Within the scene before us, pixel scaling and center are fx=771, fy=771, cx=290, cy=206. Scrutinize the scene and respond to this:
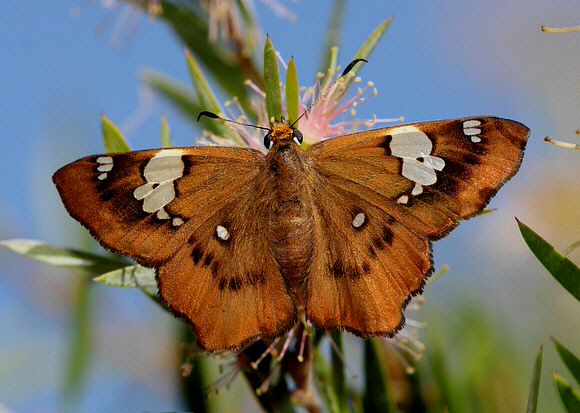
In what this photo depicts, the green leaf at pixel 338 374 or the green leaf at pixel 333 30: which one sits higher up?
the green leaf at pixel 333 30

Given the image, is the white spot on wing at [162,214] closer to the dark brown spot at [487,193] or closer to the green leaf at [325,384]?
the green leaf at [325,384]

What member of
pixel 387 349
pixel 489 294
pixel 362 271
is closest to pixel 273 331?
pixel 362 271

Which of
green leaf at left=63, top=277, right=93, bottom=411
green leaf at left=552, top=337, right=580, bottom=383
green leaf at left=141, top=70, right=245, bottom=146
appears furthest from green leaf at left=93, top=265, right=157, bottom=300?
green leaf at left=552, top=337, right=580, bottom=383

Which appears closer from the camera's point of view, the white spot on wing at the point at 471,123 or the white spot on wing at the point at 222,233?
the white spot on wing at the point at 471,123

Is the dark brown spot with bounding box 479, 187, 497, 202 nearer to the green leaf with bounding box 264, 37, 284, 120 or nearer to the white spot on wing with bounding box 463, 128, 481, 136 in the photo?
the white spot on wing with bounding box 463, 128, 481, 136

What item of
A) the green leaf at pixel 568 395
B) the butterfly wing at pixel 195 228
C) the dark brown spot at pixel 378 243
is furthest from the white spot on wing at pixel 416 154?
the green leaf at pixel 568 395
